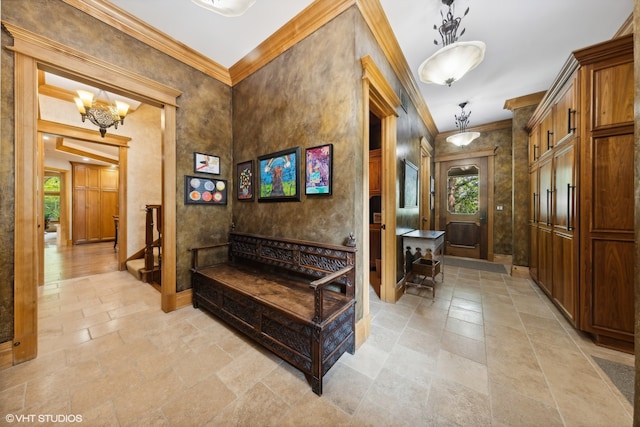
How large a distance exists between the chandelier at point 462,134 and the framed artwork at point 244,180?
153 inches

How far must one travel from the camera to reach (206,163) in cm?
291

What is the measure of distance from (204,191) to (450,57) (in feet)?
10.5

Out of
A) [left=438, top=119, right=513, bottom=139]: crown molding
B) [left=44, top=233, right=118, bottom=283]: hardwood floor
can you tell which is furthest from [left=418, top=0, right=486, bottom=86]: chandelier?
[left=44, top=233, right=118, bottom=283]: hardwood floor

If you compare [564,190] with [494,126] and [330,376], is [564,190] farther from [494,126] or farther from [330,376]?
[494,126]

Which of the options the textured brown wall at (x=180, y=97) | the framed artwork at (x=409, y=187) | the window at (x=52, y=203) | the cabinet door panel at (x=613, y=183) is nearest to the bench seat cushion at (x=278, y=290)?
the textured brown wall at (x=180, y=97)

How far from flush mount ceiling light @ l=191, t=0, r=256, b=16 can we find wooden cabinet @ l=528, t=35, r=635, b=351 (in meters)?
3.04

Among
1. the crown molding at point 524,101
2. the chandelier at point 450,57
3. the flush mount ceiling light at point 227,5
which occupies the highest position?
the crown molding at point 524,101

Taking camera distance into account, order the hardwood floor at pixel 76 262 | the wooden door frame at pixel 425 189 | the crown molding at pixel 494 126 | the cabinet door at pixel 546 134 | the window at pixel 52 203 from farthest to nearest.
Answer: the window at pixel 52 203, the wooden door frame at pixel 425 189, the crown molding at pixel 494 126, the hardwood floor at pixel 76 262, the cabinet door at pixel 546 134

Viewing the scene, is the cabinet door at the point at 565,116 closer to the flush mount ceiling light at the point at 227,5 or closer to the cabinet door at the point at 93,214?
the flush mount ceiling light at the point at 227,5

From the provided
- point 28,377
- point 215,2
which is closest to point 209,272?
point 28,377

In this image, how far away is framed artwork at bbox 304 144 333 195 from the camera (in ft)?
6.77

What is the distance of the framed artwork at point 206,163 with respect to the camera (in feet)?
9.21

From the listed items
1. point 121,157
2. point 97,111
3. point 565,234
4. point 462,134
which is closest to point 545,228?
point 565,234

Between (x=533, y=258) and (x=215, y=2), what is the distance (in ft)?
17.7
